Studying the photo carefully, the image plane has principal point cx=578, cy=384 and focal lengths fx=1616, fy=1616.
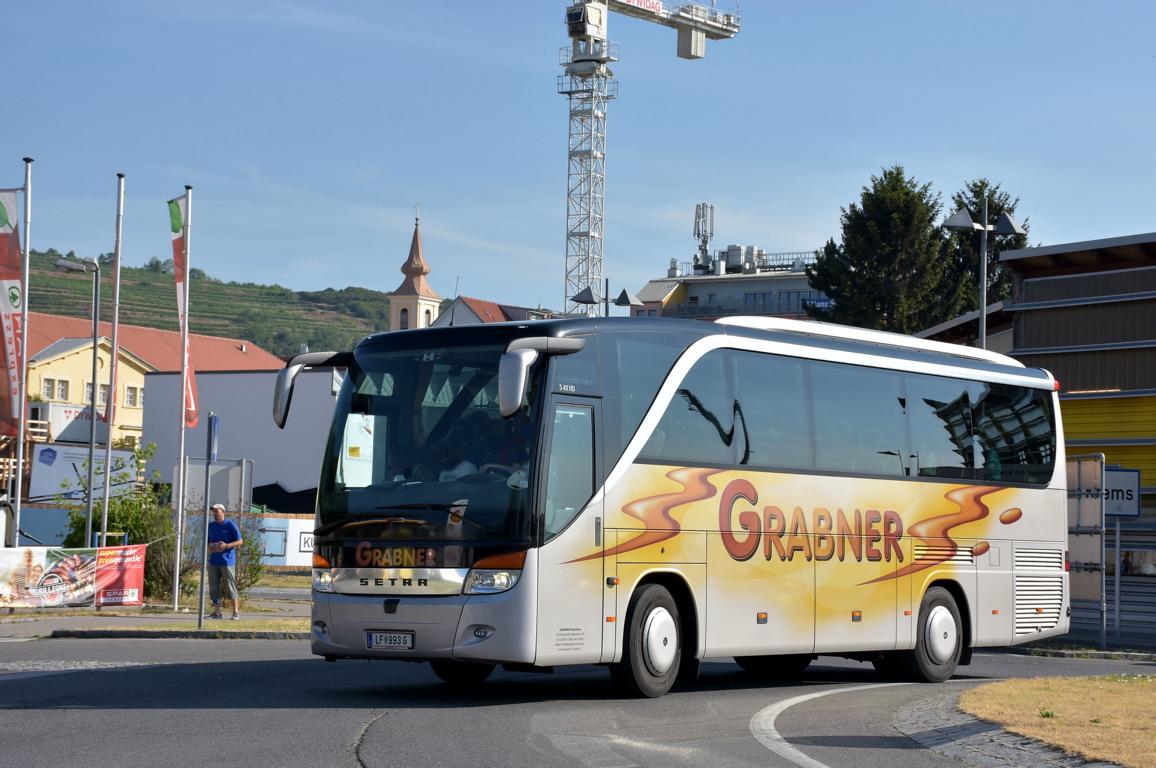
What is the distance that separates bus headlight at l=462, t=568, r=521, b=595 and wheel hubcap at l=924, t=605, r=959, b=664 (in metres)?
6.78

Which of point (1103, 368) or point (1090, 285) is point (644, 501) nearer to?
point (1103, 368)

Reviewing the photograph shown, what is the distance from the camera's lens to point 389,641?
541 inches

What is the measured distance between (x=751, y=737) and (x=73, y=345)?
121 m

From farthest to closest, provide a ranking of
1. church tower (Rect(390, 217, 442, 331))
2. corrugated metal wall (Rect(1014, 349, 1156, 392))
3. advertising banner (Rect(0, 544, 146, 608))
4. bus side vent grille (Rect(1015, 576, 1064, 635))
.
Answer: church tower (Rect(390, 217, 442, 331)) → corrugated metal wall (Rect(1014, 349, 1156, 392)) → advertising banner (Rect(0, 544, 146, 608)) → bus side vent grille (Rect(1015, 576, 1064, 635))

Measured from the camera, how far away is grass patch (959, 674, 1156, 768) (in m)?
10.6

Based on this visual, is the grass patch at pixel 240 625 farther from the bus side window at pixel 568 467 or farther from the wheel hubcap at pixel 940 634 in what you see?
the bus side window at pixel 568 467

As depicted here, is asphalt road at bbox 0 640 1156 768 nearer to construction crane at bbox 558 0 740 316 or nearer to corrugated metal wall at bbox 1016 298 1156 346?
corrugated metal wall at bbox 1016 298 1156 346

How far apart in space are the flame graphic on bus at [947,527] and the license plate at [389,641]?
19.5 ft

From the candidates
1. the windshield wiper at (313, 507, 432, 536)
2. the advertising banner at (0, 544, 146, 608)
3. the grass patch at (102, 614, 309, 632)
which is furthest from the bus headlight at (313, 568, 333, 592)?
the advertising banner at (0, 544, 146, 608)

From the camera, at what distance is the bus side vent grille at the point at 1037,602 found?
1973 cm

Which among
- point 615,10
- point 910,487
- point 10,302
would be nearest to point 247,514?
point 10,302

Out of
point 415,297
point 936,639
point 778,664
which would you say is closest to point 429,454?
point 778,664

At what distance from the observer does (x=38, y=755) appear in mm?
9930

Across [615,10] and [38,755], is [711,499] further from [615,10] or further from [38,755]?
→ [615,10]
